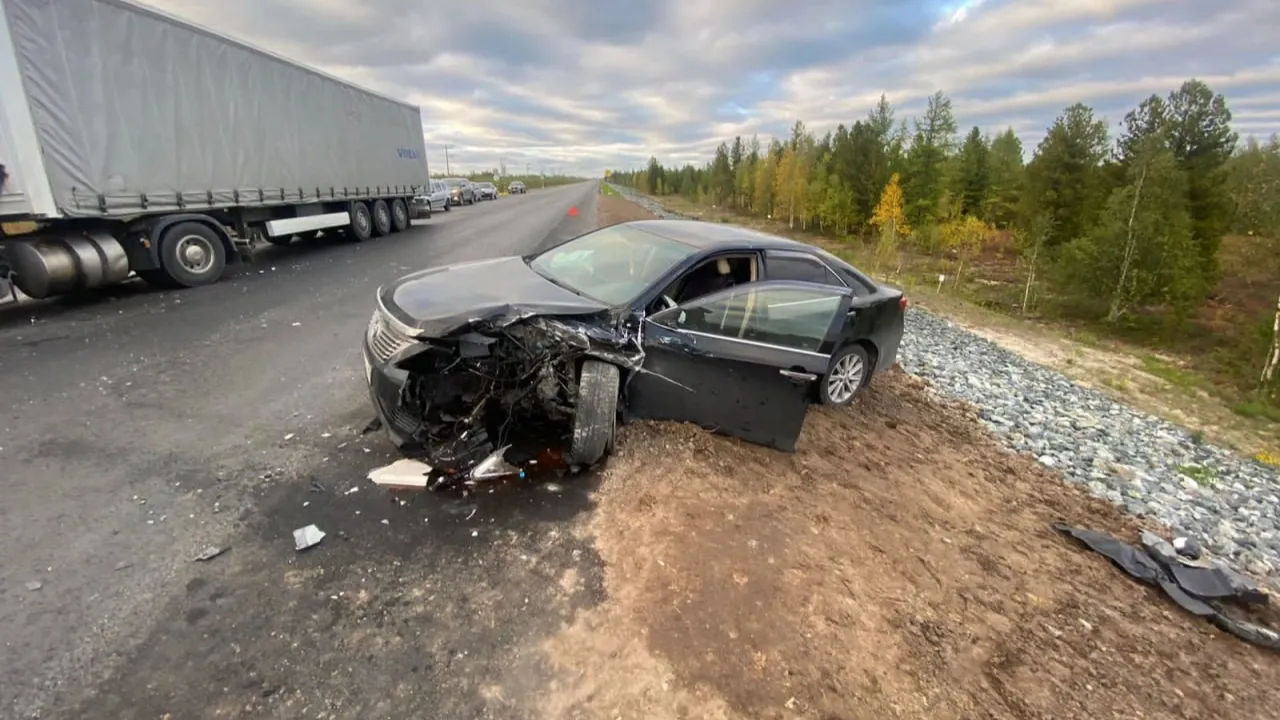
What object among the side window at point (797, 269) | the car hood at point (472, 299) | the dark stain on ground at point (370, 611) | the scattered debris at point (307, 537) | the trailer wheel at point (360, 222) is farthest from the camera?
the trailer wheel at point (360, 222)

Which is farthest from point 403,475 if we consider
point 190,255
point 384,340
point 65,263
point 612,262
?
point 190,255

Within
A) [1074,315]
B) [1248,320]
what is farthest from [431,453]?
[1248,320]

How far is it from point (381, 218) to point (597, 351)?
14936mm

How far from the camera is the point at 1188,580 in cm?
346

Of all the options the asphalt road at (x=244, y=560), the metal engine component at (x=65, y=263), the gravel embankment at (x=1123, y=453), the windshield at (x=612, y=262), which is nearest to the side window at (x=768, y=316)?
the windshield at (x=612, y=262)

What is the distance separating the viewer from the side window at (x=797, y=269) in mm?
4816

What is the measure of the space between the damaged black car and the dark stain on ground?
1.83 ft

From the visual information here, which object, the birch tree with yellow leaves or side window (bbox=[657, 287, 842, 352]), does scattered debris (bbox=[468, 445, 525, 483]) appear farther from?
the birch tree with yellow leaves

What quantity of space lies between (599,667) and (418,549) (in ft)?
4.14

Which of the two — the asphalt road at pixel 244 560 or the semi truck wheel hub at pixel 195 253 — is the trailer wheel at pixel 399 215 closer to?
the semi truck wheel hub at pixel 195 253

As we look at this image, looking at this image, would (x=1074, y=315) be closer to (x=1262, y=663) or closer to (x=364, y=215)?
(x=1262, y=663)

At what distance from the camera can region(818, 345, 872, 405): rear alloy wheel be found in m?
5.17

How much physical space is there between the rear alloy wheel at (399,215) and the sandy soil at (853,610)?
15697 millimetres

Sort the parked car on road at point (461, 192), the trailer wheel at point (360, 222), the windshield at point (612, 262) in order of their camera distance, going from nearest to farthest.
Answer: the windshield at point (612, 262)
the trailer wheel at point (360, 222)
the parked car on road at point (461, 192)
